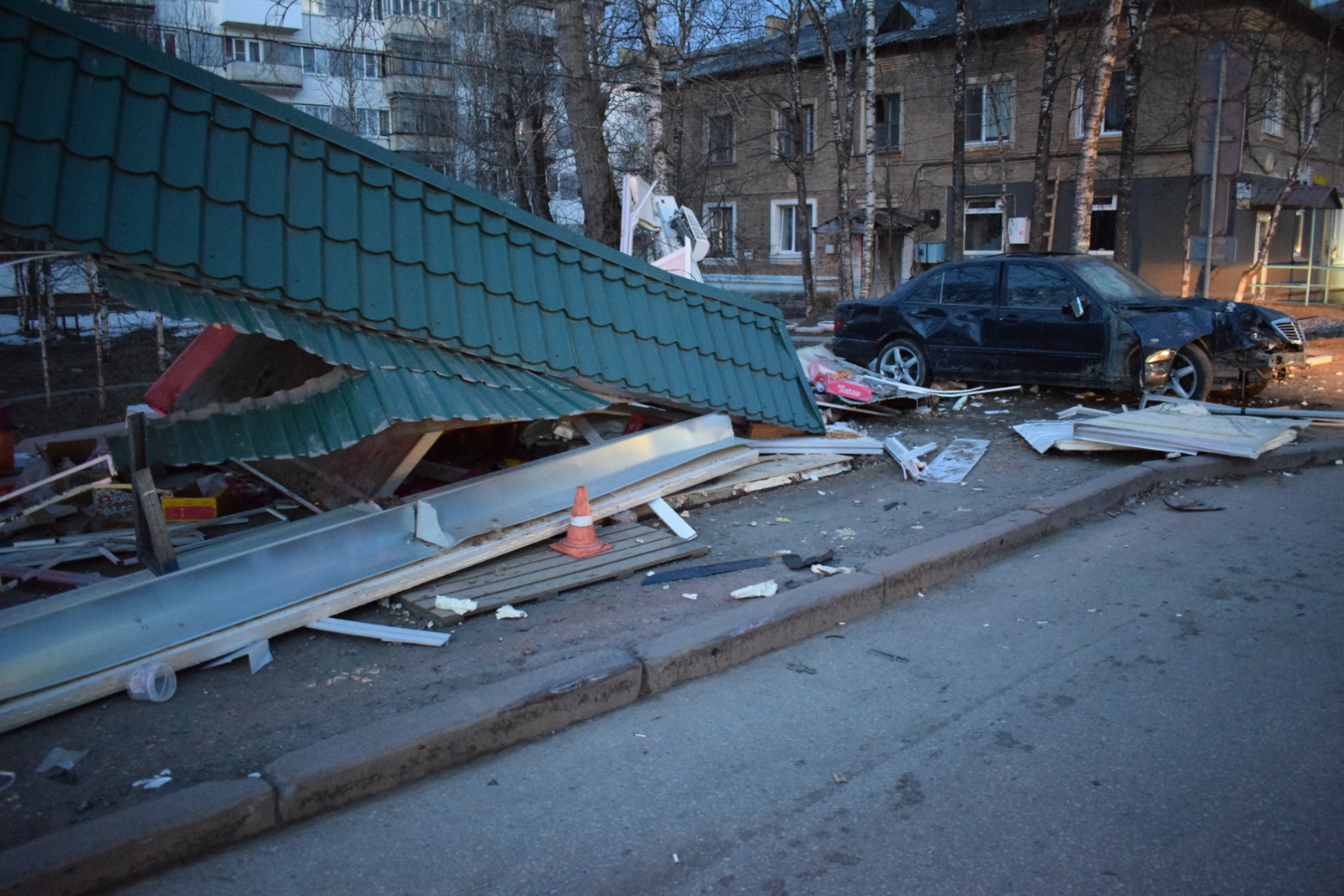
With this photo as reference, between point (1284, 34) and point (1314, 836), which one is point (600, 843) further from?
point (1284, 34)

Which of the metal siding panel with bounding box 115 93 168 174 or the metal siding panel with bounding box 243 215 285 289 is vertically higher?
the metal siding panel with bounding box 115 93 168 174

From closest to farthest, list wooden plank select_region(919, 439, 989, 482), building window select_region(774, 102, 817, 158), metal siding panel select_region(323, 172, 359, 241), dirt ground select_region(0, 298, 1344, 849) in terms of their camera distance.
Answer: dirt ground select_region(0, 298, 1344, 849) → metal siding panel select_region(323, 172, 359, 241) → wooden plank select_region(919, 439, 989, 482) → building window select_region(774, 102, 817, 158)

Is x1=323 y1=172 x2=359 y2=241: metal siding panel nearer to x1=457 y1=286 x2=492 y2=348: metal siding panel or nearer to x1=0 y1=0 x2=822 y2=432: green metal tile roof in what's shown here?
x1=0 y1=0 x2=822 y2=432: green metal tile roof

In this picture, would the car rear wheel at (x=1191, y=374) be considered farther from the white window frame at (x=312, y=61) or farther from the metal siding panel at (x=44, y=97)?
the white window frame at (x=312, y=61)

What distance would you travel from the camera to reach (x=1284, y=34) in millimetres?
24156

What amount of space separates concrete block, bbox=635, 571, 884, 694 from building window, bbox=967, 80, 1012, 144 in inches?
929

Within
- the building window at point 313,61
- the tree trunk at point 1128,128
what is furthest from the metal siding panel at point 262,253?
the building window at point 313,61

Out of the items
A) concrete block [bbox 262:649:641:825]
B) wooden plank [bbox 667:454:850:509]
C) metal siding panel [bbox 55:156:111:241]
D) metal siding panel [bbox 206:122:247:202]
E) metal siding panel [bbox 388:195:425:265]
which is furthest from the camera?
wooden plank [bbox 667:454:850:509]

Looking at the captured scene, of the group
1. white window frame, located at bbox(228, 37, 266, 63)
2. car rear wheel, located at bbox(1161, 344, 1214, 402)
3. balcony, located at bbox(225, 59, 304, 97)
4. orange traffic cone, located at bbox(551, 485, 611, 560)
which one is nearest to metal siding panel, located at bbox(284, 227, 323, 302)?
orange traffic cone, located at bbox(551, 485, 611, 560)

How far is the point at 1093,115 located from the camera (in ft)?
55.0

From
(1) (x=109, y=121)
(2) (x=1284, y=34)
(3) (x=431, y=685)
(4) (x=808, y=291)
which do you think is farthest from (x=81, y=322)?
(2) (x=1284, y=34)

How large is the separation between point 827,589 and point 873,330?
769cm

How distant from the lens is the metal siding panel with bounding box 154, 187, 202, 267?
440 cm

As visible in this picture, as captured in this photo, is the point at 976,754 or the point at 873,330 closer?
the point at 976,754
